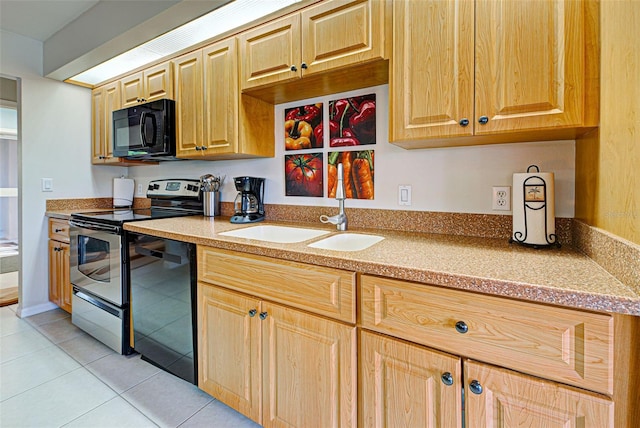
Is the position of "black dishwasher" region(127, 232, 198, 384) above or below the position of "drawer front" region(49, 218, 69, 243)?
below

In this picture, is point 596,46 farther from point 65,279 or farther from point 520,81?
point 65,279

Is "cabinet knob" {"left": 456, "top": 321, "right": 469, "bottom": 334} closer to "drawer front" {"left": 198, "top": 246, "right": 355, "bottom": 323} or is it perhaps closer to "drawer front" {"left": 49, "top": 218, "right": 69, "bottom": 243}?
"drawer front" {"left": 198, "top": 246, "right": 355, "bottom": 323}

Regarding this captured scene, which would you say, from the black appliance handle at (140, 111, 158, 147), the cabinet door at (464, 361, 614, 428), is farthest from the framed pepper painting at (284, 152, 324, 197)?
the cabinet door at (464, 361, 614, 428)

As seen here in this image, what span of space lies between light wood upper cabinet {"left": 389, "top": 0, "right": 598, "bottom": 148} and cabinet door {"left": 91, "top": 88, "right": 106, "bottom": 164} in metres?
2.78

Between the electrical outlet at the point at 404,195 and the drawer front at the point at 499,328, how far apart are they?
74 centimetres

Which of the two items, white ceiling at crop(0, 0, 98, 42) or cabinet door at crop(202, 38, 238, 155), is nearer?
cabinet door at crop(202, 38, 238, 155)

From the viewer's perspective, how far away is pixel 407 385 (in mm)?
989

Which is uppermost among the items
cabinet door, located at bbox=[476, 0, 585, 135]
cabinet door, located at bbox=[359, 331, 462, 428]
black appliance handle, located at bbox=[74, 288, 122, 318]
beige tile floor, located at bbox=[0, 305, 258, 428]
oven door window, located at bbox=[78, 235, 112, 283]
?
cabinet door, located at bbox=[476, 0, 585, 135]

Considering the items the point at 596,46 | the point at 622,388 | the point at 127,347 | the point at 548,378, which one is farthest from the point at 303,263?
the point at 127,347

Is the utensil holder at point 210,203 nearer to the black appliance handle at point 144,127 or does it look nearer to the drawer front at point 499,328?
the black appliance handle at point 144,127

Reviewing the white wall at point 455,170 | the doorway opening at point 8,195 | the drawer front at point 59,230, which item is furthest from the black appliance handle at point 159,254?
the doorway opening at point 8,195

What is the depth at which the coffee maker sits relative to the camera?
204cm

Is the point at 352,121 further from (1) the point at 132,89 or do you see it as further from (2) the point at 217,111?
(1) the point at 132,89

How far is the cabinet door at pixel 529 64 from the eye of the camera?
104cm
